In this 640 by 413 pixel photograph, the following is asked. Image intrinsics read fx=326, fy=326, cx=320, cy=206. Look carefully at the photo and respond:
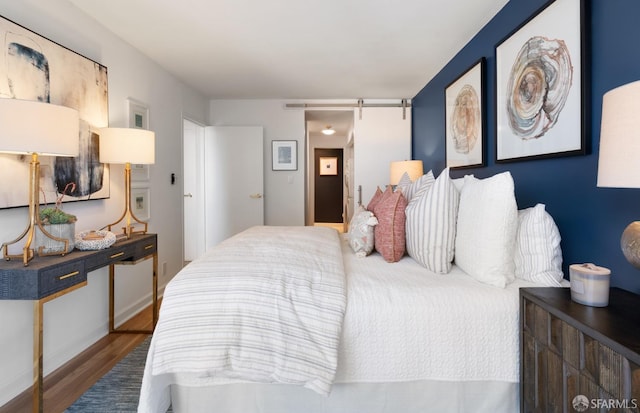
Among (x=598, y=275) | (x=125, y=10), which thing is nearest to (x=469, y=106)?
(x=598, y=275)

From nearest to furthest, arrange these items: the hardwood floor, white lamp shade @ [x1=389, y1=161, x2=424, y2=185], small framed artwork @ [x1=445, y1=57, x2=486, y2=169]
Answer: the hardwood floor < small framed artwork @ [x1=445, y1=57, x2=486, y2=169] < white lamp shade @ [x1=389, y1=161, x2=424, y2=185]

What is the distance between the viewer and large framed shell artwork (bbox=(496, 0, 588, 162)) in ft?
5.15

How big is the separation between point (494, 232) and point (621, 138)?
68 centimetres

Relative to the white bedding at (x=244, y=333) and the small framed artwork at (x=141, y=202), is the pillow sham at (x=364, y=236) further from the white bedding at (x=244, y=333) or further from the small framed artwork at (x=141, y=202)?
the small framed artwork at (x=141, y=202)

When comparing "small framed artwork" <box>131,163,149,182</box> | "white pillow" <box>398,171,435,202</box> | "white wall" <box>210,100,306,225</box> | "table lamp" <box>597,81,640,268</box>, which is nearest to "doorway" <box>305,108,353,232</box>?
"white wall" <box>210,100,306,225</box>

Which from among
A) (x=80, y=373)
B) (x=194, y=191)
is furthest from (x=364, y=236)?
(x=194, y=191)

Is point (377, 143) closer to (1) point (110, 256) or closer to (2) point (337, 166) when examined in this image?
(1) point (110, 256)

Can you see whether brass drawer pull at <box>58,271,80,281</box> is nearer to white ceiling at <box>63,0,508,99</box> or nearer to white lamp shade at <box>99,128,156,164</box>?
white lamp shade at <box>99,128,156,164</box>

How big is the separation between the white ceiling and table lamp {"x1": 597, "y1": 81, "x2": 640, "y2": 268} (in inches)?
66.7

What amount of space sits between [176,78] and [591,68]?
12.5ft

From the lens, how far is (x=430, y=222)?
1750 millimetres

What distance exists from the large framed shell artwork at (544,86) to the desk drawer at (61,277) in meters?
2.60

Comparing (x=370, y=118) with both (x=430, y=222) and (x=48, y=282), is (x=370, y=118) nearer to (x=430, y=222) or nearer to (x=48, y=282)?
(x=430, y=222)

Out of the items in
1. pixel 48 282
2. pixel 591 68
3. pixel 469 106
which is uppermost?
pixel 469 106
